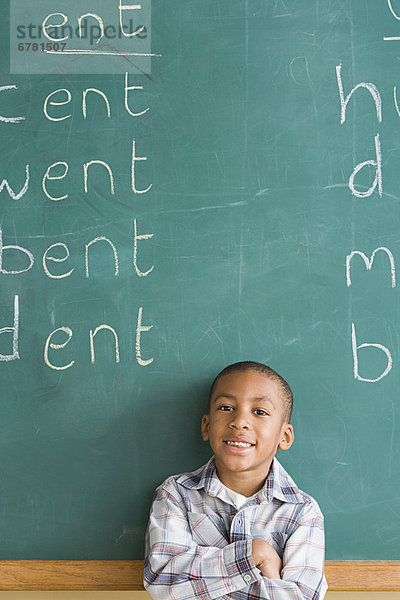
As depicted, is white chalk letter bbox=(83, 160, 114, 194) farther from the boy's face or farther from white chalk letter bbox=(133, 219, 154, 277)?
the boy's face

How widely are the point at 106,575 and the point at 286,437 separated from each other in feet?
1.80

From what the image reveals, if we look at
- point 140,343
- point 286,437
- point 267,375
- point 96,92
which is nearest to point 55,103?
point 96,92

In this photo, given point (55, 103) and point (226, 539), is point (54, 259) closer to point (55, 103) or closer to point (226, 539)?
point (55, 103)

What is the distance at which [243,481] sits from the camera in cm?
147

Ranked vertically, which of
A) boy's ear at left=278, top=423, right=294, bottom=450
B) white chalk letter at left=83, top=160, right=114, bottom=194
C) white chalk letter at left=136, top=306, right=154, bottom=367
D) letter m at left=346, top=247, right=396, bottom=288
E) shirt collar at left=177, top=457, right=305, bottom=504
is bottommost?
shirt collar at left=177, top=457, right=305, bottom=504

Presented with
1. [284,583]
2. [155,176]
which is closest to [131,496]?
[284,583]

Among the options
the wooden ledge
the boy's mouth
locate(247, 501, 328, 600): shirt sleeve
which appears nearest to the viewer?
locate(247, 501, 328, 600): shirt sleeve

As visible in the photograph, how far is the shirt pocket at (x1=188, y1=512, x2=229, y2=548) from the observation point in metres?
1.41

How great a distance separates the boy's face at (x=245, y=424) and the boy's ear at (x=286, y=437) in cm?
1

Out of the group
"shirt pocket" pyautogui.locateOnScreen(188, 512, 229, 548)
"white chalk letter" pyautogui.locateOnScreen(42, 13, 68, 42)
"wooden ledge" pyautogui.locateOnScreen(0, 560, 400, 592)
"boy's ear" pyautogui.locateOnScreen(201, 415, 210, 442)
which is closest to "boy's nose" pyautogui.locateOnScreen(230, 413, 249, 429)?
"boy's ear" pyautogui.locateOnScreen(201, 415, 210, 442)

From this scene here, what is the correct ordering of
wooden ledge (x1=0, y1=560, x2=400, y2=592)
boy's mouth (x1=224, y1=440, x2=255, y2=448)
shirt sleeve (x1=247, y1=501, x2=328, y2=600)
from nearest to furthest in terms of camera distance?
shirt sleeve (x1=247, y1=501, x2=328, y2=600), boy's mouth (x1=224, y1=440, x2=255, y2=448), wooden ledge (x1=0, y1=560, x2=400, y2=592)

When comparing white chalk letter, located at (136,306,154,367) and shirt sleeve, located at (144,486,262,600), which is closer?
shirt sleeve, located at (144,486,262,600)

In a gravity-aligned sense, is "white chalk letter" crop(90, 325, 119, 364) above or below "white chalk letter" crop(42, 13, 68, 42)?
below

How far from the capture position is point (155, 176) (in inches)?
61.2
